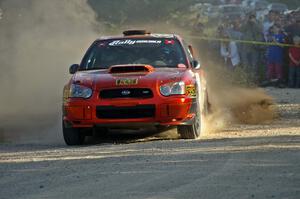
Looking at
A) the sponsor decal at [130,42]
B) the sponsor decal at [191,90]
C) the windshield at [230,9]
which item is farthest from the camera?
the windshield at [230,9]

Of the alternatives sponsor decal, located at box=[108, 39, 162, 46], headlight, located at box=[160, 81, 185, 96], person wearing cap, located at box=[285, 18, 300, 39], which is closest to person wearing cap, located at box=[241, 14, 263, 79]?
person wearing cap, located at box=[285, 18, 300, 39]

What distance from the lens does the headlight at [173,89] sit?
37.0ft

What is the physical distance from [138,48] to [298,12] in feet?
42.8

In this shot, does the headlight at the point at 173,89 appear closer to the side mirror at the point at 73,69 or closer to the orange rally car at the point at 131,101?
the orange rally car at the point at 131,101

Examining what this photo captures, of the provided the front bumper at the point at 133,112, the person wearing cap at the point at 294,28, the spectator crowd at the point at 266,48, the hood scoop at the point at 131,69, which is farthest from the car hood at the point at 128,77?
the person wearing cap at the point at 294,28

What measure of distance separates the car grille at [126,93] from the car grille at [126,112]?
15 cm

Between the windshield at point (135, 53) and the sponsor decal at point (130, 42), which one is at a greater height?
the sponsor decal at point (130, 42)

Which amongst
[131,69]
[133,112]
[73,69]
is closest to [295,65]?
[73,69]

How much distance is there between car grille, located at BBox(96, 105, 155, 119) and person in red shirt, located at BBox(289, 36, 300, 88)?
1278 cm

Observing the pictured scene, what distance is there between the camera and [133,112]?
1130cm

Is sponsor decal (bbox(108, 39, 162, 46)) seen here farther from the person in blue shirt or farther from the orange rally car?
the person in blue shirt

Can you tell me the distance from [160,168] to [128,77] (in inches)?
116

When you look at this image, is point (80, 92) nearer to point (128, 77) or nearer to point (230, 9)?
point (128, 77)

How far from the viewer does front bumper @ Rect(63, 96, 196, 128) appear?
11.2 metres
